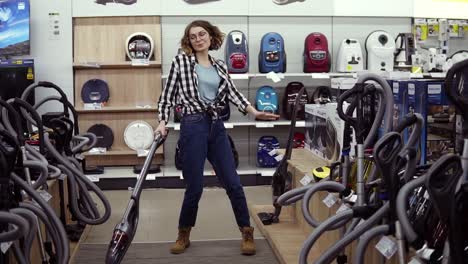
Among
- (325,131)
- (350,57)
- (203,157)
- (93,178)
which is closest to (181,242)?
(203,157)

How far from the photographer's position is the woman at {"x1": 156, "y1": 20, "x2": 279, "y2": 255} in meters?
4.27

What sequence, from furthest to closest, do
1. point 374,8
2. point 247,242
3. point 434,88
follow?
point 374,8 → point 247,242 → point 434,88

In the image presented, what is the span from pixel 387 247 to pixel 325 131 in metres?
2.02

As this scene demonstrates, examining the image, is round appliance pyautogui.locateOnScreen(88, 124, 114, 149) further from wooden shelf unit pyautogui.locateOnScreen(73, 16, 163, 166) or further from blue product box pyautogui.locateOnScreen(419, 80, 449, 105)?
blue product box pyautogui.locateOnScreen(419, 80, 449, 105)

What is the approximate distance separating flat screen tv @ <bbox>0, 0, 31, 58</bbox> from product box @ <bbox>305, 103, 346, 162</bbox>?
12.0 feet

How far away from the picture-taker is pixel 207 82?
14.3 feet

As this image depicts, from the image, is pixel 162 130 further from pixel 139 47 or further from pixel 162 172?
pixel 139 47

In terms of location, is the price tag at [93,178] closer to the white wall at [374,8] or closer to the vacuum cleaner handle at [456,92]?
the white wall at [374,8]

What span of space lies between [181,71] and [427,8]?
4366 mm

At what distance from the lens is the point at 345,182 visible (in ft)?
10.8

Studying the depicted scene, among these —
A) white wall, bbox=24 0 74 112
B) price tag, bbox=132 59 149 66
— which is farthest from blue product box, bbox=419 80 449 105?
white wall, bbox=24 0 74 112

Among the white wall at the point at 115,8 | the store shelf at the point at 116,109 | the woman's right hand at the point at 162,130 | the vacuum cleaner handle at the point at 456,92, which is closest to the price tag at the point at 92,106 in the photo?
the store shelf at the point at 116,109

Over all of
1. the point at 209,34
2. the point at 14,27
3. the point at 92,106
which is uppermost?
the point at 14,27

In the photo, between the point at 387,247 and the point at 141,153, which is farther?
the point at 141,153
